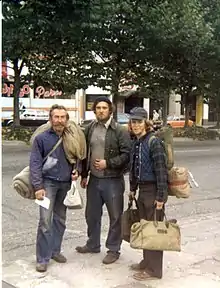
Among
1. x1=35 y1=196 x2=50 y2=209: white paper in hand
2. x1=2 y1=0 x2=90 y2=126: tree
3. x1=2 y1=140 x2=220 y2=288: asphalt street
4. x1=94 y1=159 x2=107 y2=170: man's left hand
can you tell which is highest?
x1=2 y1=0 x2=90 y2=126: tree

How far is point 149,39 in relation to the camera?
18.9 meters

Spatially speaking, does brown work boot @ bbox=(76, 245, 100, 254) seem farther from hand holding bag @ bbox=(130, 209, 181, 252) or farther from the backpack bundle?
the backpack bundle

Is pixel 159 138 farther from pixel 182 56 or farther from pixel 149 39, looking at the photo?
pixel 182 56

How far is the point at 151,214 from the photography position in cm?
465

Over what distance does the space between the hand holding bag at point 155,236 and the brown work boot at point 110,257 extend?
0.64 meters

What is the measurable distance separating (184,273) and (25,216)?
3217 mm

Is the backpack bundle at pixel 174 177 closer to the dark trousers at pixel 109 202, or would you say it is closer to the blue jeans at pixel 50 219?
the dark trousers at pixel 109 202

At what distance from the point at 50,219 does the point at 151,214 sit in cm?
104

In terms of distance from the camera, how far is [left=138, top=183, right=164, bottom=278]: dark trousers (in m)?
4.63

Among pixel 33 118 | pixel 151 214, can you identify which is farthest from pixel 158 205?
pixel 33 118

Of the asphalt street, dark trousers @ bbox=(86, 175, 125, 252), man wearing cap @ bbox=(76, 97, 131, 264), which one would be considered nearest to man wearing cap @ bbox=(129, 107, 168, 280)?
man wearing cap @ bbox=(76, 97, 131, 264)

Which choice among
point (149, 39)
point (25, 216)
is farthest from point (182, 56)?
point (25, 216)

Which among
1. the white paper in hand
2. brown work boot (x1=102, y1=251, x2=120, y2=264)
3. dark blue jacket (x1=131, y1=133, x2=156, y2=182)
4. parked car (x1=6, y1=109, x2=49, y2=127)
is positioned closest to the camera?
dark blue jacket (x1=131, y1=133, x2=156, y2=182)

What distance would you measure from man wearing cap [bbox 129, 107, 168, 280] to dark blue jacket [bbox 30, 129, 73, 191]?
706 millimetres
